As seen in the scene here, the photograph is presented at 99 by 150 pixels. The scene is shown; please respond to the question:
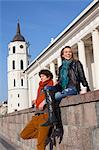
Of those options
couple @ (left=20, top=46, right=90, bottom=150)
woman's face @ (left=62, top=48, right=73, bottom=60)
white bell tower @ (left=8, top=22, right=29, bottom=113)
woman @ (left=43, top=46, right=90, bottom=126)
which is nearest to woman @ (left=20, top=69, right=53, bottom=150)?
couple @ (left=20, top=46, right=90, bottom=150)

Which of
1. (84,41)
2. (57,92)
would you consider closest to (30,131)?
(57,92)

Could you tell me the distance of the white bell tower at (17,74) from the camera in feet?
288

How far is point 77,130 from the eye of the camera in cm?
470

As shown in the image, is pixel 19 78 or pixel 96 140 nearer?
pixel 96 140

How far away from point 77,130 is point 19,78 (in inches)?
3360

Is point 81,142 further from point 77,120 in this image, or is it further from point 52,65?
point 52,65

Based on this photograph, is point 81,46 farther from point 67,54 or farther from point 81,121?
point 81,121

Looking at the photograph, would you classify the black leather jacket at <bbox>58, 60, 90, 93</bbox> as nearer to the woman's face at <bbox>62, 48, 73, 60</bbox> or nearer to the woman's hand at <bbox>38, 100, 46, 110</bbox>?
the woman's face at <bbox>62, 48, 73, 60</bbox>

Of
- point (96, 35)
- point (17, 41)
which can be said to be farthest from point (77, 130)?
point (17, 41)

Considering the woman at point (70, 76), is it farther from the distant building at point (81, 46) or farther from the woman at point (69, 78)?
the distant building at point (81, 46)

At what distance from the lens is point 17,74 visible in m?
89.6

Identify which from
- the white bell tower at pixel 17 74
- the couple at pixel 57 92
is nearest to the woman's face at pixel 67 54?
the couple at pixel 57 92

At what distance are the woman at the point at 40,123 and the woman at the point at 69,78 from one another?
0.23 m

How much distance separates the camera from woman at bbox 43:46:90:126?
510 cm
